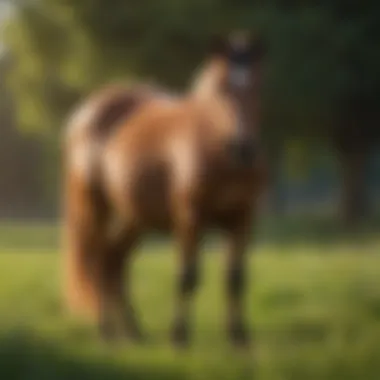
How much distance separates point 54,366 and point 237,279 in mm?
263

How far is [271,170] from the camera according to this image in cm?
120

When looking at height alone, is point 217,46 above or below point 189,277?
above

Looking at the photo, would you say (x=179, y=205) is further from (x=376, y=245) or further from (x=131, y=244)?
(x=376, y=245)

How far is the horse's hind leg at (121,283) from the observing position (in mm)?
1201

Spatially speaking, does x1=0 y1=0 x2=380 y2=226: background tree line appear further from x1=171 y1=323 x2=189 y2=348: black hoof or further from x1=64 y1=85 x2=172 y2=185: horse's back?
x1=171 y1=323 x2=189 y2=348: black hoof

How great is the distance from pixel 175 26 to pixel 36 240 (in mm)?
334

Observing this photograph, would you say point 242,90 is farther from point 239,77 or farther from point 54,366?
point 54,366

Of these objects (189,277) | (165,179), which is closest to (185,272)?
(189,277)

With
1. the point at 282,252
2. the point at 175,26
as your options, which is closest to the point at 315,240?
the point at 282,252

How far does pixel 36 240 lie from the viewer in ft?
3.90

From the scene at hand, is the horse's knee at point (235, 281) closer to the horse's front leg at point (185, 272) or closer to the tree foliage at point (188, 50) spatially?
the horse's front leg at point (185, 272)

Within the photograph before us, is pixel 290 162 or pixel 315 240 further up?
pixel 290 162

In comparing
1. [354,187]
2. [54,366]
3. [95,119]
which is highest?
[95,119]

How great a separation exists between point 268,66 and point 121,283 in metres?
0.35
